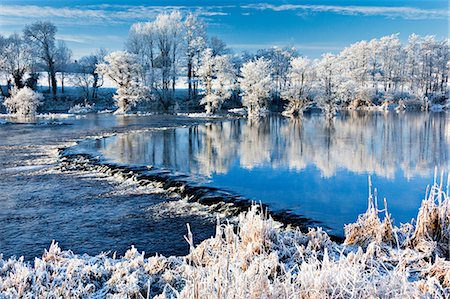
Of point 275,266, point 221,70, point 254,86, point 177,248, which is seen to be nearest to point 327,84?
point 254,86

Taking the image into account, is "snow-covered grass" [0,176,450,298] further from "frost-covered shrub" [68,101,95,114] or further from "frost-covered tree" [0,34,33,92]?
"frost-covered tree" [0,34,33,92]

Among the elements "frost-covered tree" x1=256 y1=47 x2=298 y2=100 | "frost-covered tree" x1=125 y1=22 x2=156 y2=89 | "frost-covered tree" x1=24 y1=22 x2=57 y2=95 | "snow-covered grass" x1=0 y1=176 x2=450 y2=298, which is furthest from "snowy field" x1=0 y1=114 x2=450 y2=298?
"frost-covered tree" x1=24 y1=22 x2=57 y2=95

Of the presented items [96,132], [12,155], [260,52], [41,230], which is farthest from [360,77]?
[41,230]

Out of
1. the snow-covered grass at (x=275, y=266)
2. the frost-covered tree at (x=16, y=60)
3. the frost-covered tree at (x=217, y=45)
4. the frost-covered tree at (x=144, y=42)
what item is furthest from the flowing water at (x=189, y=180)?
the frost-covered tree at (x=217, y=45)

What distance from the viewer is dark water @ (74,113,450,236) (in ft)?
32.9

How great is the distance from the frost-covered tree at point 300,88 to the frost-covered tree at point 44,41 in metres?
34.1

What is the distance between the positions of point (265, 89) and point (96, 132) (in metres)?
22.5

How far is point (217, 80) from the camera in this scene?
4556cm

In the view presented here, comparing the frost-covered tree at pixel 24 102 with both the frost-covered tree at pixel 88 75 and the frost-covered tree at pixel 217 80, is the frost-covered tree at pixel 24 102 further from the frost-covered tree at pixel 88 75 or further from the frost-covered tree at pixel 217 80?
the frost-covered tree at pixel 217 80

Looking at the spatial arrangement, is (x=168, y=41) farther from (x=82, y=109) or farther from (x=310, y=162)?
(x=310, y=162)

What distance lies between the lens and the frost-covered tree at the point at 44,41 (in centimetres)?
5666

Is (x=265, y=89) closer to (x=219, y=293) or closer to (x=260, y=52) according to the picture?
(x=260, y=52)

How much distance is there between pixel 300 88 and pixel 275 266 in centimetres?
4059

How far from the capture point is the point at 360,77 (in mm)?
66250
